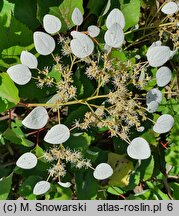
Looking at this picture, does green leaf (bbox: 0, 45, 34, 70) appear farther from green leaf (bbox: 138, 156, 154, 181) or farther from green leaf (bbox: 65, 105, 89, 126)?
green leaf (bbox: 138, 156, 154, 181)

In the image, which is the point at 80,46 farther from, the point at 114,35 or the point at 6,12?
the point at 6,12

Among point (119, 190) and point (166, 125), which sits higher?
point (166, 125)

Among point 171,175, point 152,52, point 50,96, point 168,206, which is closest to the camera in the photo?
point 152,52

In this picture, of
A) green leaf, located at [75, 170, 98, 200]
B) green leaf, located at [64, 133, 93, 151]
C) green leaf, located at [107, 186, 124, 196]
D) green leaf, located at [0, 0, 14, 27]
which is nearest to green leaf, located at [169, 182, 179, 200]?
green leaf, located at [107, 186, 124, 196]

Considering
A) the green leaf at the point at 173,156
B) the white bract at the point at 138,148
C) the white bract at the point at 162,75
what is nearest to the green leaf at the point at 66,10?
the white bract at the point at 162,75

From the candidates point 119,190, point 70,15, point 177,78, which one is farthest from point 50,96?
point 177,78

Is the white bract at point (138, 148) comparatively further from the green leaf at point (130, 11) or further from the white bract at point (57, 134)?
the green leaf at point (130, 11)

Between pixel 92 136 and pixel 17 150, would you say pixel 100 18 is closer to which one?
pixel 92 136
